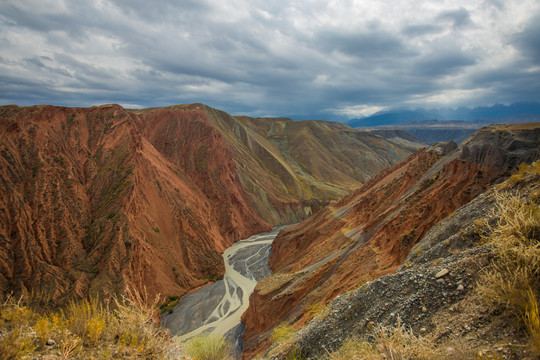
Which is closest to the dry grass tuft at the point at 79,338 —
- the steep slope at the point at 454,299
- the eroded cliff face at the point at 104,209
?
the steep slope at the point at 454,299

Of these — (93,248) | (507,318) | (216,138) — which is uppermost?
(216,138)

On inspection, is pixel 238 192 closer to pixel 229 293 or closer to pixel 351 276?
pixel 229 293

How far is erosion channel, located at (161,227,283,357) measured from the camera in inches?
1082

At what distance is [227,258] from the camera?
4697cm

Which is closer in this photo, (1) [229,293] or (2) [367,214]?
(2) [367,214]

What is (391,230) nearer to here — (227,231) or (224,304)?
(224,304)

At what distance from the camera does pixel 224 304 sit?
32781mm

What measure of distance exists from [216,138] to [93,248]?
40.2 metres

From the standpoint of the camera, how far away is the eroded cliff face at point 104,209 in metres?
28.4

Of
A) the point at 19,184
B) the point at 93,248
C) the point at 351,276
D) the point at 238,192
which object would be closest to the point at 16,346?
the point at 351,276

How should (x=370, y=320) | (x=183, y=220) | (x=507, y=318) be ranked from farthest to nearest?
1. (x=183, y=220)
2. (x=370, y=320)
3. (x=507, y=318)

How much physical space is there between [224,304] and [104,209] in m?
19.5

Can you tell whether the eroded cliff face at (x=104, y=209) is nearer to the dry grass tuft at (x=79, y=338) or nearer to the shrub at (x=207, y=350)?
the shrub at (x=207, y=350)

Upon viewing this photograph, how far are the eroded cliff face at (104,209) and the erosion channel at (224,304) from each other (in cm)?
243
